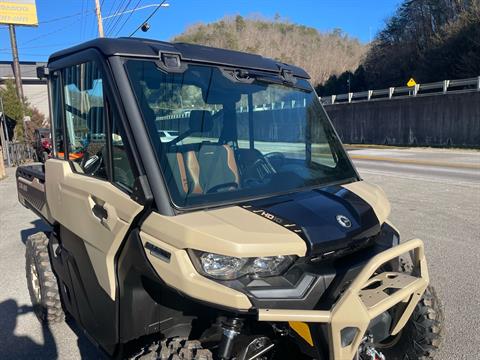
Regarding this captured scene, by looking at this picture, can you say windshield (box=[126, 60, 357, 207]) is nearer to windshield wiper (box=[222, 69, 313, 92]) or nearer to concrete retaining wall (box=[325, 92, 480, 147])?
windshield wiper (box=[222, 69, 313, 92])

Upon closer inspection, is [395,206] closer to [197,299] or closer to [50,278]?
[50,278]

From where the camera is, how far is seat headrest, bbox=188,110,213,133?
2600 mm

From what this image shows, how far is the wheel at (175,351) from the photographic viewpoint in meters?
2.05

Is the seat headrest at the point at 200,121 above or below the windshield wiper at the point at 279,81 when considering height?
below

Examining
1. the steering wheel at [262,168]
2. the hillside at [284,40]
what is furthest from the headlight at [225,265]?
the hillside at [284,40]

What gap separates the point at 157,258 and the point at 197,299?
29 centimetres

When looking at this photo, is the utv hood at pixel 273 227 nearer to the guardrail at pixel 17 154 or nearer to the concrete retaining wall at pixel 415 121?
the guardrail at pixel 17 154

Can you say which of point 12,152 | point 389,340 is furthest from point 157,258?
point 12,152

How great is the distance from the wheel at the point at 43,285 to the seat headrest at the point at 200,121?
2.18 metres

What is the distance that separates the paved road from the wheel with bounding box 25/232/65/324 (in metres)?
0.12

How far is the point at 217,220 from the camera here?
206 centimetres

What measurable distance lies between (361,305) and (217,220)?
77 cm

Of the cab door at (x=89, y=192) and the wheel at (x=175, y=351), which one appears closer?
the wheel at (x=175, y=351)

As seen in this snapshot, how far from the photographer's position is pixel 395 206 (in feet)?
28.6
